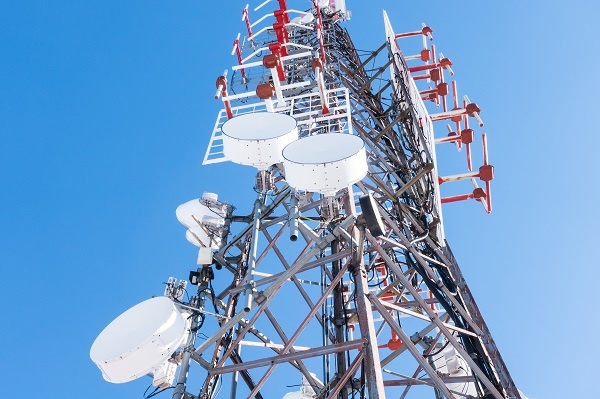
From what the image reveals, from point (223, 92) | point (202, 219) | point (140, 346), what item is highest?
point (223, 92)

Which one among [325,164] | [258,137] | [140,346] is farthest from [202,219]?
[325,164]

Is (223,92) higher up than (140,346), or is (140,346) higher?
(223,92)

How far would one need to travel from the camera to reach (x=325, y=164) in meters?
7.03

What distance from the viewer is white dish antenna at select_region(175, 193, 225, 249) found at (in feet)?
32.9

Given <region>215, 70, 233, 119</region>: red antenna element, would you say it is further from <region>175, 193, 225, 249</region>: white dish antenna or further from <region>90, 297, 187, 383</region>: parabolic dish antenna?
<region>90, 297, 187, 383</region>: parabolic dish antenna

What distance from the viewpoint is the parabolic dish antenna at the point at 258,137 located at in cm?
777

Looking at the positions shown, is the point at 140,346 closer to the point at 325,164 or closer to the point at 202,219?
the point at 325,164

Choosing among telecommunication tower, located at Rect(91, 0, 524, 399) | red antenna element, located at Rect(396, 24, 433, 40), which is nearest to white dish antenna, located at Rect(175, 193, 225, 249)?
telecommunication tower, located at Rect(91, 0, 524, 399)

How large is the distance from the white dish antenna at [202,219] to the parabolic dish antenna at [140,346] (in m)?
2.47

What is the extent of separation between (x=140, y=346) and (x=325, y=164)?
3.01m

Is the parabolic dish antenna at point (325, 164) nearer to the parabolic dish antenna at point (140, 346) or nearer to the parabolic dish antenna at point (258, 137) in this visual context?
the parabolic dish antenna at point (258, 137)

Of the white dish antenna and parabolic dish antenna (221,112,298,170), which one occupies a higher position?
parabolic dish antenna (221,112,298,170)

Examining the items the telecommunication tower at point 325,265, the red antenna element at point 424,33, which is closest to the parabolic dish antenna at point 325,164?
the telecommunication tower at point 325,265

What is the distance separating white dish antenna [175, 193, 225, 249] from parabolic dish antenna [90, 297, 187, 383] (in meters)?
2.47
